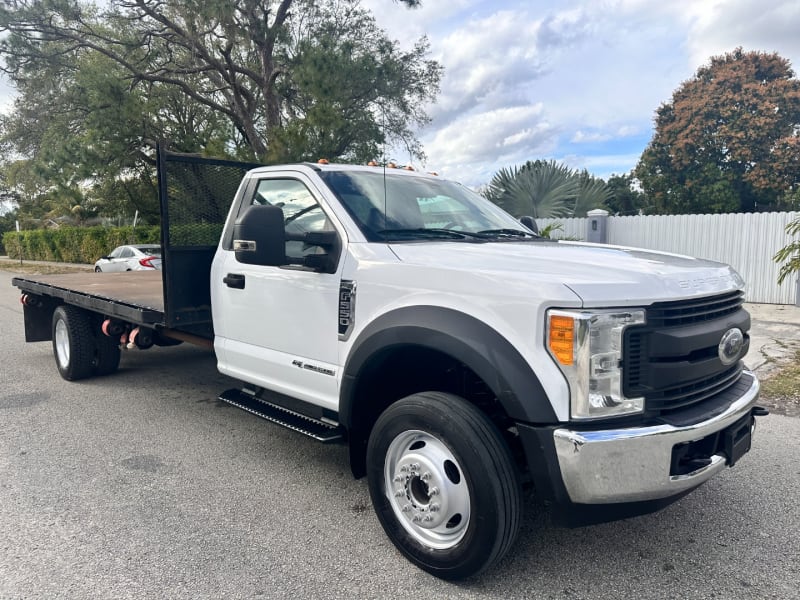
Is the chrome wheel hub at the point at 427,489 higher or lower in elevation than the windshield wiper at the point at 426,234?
lower

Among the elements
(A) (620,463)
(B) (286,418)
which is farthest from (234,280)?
(A) (620,463)

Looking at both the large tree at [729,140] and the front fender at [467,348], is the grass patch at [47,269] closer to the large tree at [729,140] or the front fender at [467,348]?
the front fender at [467,348]

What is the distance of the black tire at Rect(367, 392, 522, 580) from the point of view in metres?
2.63

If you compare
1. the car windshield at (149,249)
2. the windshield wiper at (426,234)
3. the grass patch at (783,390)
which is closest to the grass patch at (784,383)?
the grass patch at (783,390)

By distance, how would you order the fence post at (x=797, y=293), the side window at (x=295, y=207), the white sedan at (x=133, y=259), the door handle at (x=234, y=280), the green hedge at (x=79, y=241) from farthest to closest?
1. the green hedge at (x=79, y=241)
2. the white sedan at (x=133, y=259)
3. the fence post at (x=797, y=293)
4. the door handle at (x=234, y=280)
5. the side window at (x=295, y=207)

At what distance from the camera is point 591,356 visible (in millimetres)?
2463

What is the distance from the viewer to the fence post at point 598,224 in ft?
46.6

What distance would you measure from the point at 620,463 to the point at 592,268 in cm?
85

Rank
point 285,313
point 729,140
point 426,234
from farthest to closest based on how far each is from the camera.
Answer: point 729,140 → point 285,313 → point 426,234

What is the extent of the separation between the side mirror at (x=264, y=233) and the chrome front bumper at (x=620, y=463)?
1742 mm

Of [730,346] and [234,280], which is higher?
[234,280]

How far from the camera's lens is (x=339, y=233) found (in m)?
3.55

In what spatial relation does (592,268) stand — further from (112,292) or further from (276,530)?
(112,292)

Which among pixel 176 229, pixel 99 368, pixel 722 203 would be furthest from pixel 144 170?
pixel 722 203
